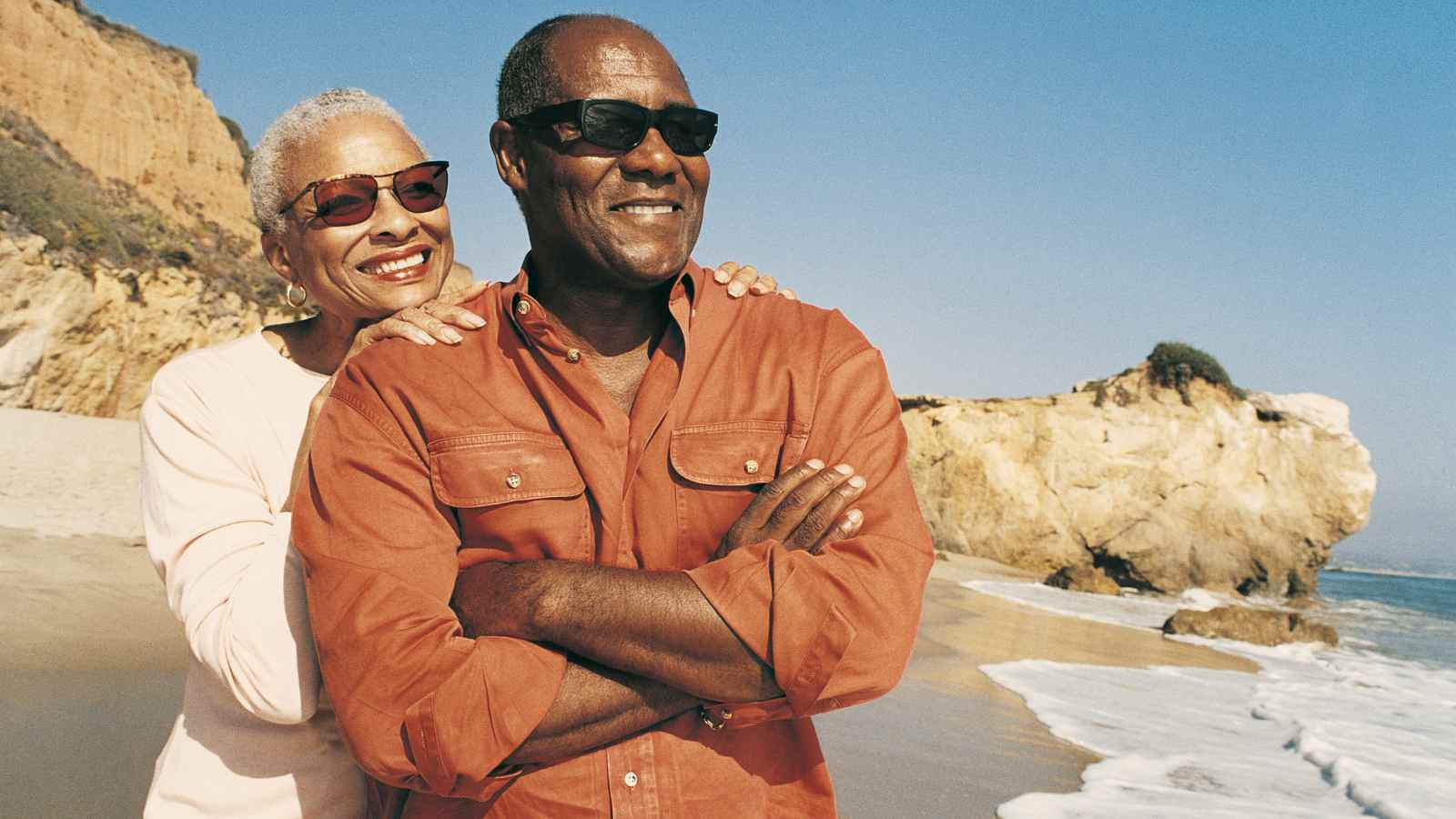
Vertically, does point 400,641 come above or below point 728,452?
below

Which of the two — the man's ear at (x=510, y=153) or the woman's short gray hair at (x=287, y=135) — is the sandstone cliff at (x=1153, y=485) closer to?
the woman's short gray hair at (x=287, y=135)

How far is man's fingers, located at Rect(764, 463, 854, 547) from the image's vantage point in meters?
1.79

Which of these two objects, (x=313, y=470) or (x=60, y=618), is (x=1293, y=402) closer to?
(x=60, y=618)

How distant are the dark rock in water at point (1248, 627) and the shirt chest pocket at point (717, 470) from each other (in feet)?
46.0

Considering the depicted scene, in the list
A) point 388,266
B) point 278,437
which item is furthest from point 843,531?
point 388,266

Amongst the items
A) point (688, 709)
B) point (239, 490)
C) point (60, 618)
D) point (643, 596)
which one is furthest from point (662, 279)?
point (60, 618)

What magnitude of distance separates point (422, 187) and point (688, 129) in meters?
0.89

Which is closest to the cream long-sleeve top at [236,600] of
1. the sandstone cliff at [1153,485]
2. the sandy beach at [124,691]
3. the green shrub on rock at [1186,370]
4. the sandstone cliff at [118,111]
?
the sandy beach at [124,691]

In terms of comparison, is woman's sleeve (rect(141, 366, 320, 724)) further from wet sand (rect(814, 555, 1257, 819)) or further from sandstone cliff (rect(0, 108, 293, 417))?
sandstone cliff (rect(0, 108, 293, 417))

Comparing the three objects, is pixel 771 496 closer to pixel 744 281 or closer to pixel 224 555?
pixel 744 281

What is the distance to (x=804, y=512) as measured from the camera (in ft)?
5.86

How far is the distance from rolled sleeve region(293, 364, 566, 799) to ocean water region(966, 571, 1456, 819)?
4064 millimetres

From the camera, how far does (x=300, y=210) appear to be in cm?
246

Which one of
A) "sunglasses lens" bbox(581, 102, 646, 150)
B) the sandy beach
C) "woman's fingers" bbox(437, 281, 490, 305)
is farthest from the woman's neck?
the sandy beach
